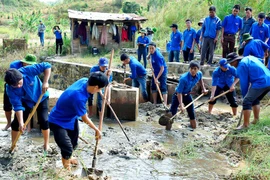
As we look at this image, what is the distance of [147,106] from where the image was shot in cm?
996

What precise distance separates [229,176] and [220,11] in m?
11.1

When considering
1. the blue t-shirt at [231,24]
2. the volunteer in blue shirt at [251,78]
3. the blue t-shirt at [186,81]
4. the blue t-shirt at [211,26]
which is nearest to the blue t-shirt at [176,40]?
the blue t-shirt at [211,26]

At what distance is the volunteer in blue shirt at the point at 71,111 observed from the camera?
176 inches

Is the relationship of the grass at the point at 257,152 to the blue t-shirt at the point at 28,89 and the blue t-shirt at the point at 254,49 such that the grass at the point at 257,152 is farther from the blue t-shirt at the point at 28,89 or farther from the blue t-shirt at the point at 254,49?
the blue t-shirt at the point at 28,89

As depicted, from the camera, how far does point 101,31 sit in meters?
17.7

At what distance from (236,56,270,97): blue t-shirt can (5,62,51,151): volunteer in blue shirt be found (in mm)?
3202

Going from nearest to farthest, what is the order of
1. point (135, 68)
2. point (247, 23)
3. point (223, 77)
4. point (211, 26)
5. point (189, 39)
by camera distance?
1. point (223, 77)
2. point (135, 68)
3. point (211, 26)
4. point (247, 23)
5. point (189, 39)

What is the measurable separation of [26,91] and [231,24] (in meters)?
6.86

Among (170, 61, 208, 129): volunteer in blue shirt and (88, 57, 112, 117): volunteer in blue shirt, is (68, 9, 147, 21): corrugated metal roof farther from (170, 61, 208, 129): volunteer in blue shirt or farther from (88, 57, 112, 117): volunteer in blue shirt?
(170, 61, 208, 129): volunteer in blue shirt

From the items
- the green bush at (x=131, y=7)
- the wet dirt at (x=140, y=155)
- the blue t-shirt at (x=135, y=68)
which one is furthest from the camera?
the green bush at (x=131, y=7)

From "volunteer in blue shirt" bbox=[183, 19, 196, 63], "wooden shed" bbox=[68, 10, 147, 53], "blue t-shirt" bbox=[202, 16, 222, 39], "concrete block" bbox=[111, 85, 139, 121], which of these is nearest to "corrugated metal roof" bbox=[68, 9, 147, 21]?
"wooden shed" bbox=[68, 10, 147, 53]

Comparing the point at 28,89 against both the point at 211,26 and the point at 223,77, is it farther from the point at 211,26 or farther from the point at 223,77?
the point at 211,26

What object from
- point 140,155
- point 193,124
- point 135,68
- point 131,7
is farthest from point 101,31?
point 131,7

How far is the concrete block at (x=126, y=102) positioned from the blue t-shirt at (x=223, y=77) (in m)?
1.98
